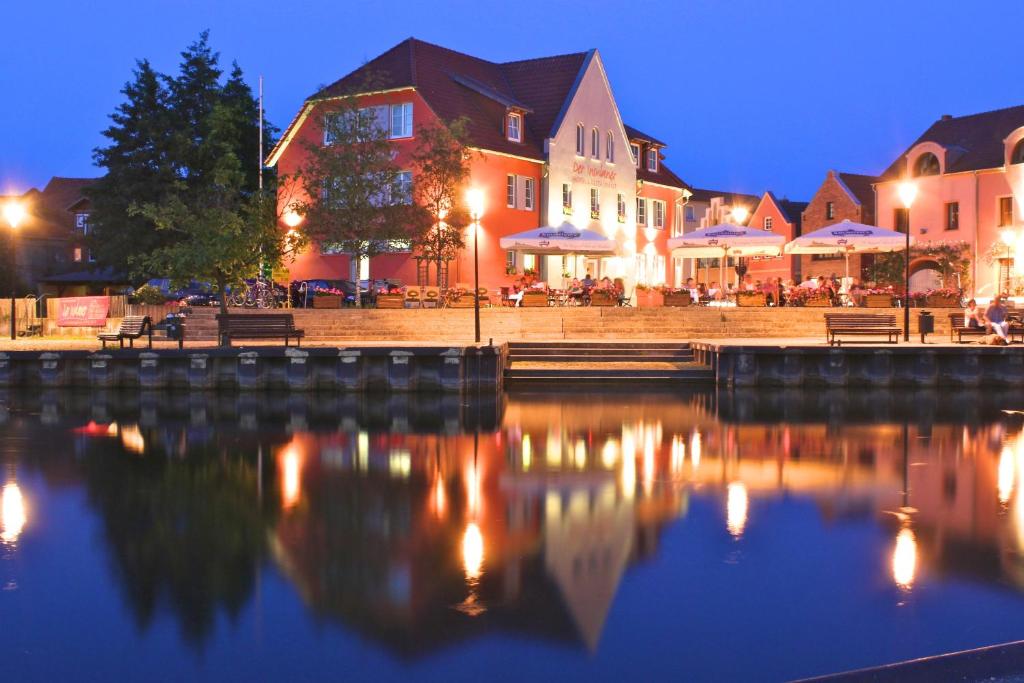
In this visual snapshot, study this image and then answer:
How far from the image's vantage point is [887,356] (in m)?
23.5

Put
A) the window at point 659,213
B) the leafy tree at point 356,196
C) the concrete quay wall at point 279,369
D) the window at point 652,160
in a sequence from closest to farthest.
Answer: the concrete quay wall at point 279,369 < the leafy tree at point 356,196 < the window at point 659,213 < the window at point 652,160

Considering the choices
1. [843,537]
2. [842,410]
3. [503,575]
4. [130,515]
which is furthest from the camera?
[842,410]

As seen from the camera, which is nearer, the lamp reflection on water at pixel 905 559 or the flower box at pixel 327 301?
the lamp reflection on water at pixel 905 559

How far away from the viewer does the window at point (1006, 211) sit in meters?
48.3

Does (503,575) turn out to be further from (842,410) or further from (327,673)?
(842,410)

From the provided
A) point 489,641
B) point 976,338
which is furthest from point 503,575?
point 976,338

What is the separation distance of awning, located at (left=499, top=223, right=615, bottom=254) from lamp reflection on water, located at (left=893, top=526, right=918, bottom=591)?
25162 mm

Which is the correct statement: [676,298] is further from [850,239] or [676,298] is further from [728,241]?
[850,239]

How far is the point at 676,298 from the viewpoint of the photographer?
3244cm

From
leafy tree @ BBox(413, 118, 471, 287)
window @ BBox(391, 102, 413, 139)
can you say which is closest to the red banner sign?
leafy tree @ BBox(413, 118, 471, 287)

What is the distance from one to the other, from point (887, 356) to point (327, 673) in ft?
66.6

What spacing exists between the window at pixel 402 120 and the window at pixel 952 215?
1060 inches

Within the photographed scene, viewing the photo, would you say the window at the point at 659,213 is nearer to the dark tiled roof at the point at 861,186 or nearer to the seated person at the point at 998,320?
the dark tiled roof at the point at 861,186

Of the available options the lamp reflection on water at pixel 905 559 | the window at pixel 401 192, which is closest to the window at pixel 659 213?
the window at pixel 401 192
